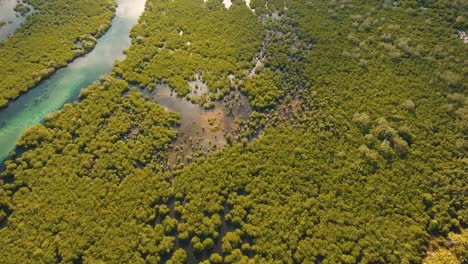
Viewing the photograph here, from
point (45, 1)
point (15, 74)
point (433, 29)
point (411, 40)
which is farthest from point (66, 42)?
point (433, 29)

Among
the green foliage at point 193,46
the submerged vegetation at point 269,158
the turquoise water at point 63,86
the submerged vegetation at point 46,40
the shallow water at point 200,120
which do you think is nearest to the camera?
the submerged vegetation at point 269,158

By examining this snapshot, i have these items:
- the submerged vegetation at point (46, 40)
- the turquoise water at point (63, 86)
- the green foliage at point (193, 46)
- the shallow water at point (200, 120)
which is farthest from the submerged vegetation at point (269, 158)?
the submerged vegetation at point (46, 40)

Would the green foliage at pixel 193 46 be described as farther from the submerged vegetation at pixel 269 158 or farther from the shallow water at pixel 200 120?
the shallow water at pixel 200 120

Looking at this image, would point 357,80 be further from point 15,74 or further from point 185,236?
point 15,74

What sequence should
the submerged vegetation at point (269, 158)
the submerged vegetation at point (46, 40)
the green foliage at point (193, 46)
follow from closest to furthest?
the submerged vegetation at point (269, 158) → the submerged vegetation at point (46, 40) → the green foliage at point (193, 46)

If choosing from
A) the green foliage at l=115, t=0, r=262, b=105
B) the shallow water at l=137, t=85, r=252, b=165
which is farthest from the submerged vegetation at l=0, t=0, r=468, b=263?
the shallow water at l=137, t=85, r=252, b=165

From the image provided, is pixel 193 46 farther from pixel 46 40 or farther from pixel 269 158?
pixel 269 158
